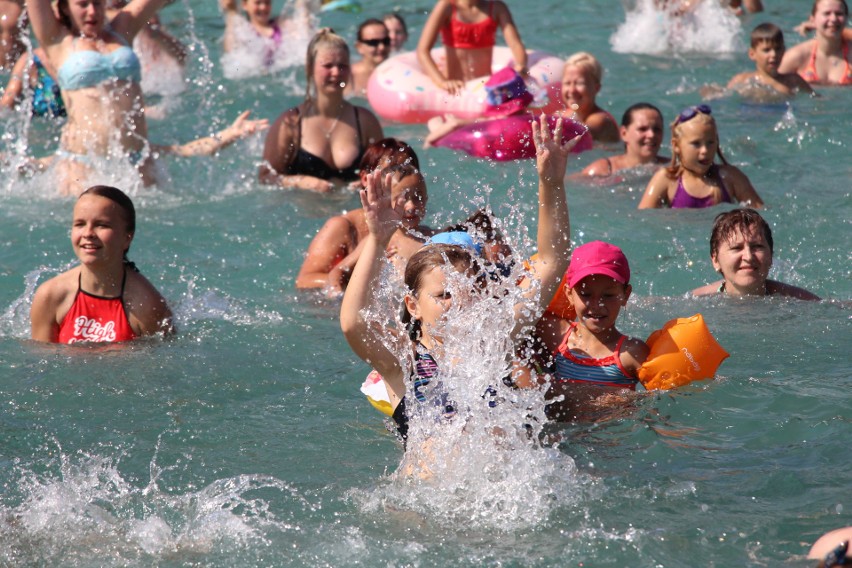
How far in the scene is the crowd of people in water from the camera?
4.32 m

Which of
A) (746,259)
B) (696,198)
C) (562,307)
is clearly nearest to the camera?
(562,307)

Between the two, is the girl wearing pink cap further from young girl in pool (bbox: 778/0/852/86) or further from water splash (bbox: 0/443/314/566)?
young girl in pool (bbox: 778/0/852/86)

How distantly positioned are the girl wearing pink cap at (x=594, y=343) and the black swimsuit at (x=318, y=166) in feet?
13.0

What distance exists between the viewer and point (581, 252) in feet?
16.7

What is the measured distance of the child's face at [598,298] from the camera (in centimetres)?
503

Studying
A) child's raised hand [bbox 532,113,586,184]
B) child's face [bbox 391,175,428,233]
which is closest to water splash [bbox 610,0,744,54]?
child's face [bbox 391,175,428,233]

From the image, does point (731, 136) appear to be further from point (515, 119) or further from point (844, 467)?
point (844, 467)

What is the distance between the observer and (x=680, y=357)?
4977 millimetres

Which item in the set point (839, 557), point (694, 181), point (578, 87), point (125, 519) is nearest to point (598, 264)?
point (839, 557)

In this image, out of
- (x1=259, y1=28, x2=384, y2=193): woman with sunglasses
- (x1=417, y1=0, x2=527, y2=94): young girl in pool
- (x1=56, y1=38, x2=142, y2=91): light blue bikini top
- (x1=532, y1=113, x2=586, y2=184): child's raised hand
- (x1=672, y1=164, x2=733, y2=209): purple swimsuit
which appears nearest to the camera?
(x1=532, y1=113, x2=586, y2=184): child's raised hand

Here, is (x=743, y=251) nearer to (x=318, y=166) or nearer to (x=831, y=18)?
(x=318, y=166)

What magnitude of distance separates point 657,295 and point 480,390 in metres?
2.86

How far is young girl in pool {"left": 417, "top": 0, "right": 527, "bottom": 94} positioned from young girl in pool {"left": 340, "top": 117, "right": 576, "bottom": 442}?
6.89m

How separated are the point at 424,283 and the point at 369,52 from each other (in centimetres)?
838
